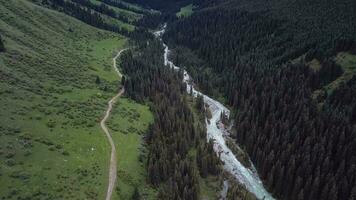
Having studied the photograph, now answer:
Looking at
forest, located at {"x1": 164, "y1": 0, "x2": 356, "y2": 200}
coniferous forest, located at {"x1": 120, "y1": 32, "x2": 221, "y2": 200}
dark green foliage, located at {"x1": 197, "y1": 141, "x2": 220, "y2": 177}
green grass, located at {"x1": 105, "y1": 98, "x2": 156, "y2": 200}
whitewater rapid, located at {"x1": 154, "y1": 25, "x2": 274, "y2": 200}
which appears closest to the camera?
green grass, located at {"x1": 105, "y1": 98, "x2": 156, "y2": 200}

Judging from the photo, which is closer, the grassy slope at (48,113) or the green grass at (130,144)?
the grassy slope at (48,113)

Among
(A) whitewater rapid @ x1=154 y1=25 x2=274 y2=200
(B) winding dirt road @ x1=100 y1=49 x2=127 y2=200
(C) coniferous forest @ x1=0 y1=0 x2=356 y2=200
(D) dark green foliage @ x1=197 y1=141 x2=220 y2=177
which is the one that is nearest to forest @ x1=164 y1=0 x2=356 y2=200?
(C) coniferous forest @ x1=0 y1=0 x2=356 y2=200

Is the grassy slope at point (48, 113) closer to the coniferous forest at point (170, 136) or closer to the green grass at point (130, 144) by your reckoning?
the green grass at point (130, 144)

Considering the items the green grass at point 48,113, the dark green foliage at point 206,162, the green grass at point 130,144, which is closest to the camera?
the green grass at point 48,113

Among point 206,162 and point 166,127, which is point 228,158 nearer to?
point 206,162

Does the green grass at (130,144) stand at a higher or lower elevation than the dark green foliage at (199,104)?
lower

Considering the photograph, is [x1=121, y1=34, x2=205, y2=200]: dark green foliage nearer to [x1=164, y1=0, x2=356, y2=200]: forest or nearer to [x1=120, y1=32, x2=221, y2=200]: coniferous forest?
[x1=120, y1=32, x2=221, y2=200]: coniferous forest

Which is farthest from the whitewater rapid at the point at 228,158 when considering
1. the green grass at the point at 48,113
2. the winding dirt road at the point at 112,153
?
the green grass at the point at 48,113

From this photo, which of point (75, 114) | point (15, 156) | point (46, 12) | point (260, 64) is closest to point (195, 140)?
point (75, 114)
